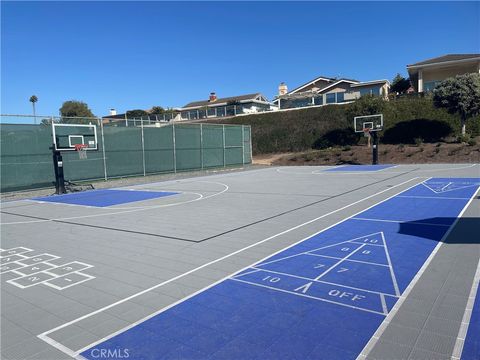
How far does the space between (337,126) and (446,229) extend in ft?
92.1

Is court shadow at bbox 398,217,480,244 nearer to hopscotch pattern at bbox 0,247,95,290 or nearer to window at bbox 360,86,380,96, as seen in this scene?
hopscotch pattern at bbox 0,247,95,290

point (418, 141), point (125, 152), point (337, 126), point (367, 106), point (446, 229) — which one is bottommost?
point (446, 229)

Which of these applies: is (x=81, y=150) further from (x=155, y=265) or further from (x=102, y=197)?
(x=155, y=265)

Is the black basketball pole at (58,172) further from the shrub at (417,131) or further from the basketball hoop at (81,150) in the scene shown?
the shrub at (417,131)

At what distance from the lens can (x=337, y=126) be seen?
113 ft

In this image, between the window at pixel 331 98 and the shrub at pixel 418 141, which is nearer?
the shrub at pixel 418 141

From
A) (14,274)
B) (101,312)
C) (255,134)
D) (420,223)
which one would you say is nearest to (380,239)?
(420,223)

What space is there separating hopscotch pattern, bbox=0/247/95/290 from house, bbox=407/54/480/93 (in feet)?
121

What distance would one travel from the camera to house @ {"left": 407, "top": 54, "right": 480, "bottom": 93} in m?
34.2

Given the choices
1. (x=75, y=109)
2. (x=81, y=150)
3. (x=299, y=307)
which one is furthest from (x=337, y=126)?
(x=75, y=109)

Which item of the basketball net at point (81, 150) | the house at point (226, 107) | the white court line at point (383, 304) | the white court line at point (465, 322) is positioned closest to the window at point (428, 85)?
the house at point (226, 107)

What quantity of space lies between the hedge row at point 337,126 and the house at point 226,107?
389 cm

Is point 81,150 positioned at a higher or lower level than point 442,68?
lower

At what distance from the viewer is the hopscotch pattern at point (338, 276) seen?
14.6 ft
